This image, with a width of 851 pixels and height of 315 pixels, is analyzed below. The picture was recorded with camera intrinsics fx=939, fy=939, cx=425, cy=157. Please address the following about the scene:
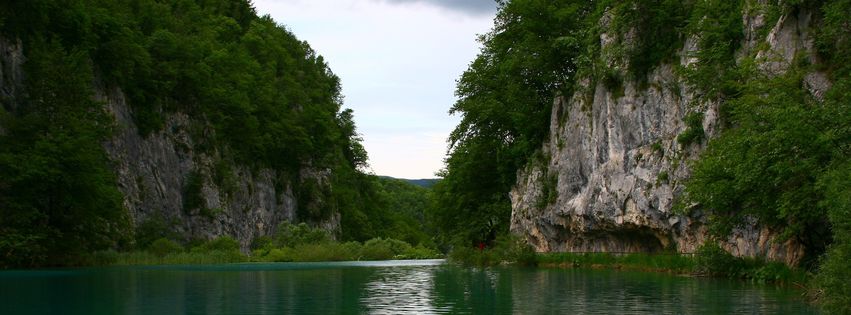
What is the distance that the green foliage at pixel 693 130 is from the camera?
126 feet

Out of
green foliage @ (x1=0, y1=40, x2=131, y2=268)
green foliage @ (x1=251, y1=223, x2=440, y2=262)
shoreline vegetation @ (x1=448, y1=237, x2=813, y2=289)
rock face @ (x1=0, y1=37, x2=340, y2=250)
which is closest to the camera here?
shoreline vegetation @ (x1=448, y1=237, x2=813, y2=289)

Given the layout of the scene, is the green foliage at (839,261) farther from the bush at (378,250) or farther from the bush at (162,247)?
the bush at (378,250)

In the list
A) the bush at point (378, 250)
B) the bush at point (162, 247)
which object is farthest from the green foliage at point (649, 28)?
the bush at point (378, 250)

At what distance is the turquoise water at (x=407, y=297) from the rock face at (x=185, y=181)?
33945mm

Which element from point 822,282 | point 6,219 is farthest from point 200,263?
point 822,282

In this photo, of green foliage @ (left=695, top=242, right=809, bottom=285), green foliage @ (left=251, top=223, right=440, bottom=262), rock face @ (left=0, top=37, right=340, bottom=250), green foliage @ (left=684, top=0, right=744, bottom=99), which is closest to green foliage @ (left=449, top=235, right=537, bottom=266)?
green foliage @ (left=684, top=0, right=744, bottom=99)

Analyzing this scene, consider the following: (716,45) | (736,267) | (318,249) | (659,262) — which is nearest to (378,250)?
(318,249)

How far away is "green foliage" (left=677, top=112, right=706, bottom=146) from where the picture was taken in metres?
38.3

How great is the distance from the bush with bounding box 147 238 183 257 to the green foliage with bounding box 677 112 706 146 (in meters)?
41.6

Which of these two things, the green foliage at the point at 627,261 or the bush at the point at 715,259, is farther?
the green foliage at the point at 627,261

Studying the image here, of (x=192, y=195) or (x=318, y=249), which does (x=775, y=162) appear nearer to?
(x=318, y=249)

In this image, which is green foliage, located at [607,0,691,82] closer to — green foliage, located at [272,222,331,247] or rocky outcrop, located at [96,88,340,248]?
rocky outcrop, located at [96,88,340,248]

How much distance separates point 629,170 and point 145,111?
4801 cm

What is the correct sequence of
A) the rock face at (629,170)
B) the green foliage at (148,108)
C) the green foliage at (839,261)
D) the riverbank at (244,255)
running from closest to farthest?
the green foliage at (839,261) → the rock face at (629,170) → the green foliage at (148,108) → the riverbank at (244,255)
